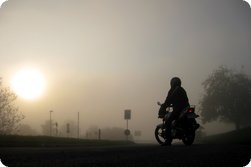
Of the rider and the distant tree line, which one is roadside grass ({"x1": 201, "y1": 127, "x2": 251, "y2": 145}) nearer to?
the distant tree line

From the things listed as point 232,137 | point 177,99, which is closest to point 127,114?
point 177,99

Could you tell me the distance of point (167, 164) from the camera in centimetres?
473

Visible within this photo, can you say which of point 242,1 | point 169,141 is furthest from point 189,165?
point 169,141

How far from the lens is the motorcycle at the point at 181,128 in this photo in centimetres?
778

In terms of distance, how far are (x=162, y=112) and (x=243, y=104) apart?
1.37 m

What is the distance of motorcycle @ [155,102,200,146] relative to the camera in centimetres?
778

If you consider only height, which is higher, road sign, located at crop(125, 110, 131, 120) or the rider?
the rider

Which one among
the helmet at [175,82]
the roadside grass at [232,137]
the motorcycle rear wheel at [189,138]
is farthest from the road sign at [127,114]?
the motorcycle rear wheel at [189,138]

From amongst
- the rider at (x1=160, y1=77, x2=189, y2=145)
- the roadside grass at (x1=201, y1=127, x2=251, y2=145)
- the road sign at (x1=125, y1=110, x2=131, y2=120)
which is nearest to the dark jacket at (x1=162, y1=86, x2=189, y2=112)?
the rider at (x1=160, y1=77, x2=189, y2=145)

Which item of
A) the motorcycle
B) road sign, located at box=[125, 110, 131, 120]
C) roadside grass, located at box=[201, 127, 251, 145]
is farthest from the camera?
the motorcycle

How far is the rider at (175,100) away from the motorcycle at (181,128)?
7cm

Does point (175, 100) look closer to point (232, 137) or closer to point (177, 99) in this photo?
point (177, 99)

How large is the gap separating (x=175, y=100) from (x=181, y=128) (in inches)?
35.0

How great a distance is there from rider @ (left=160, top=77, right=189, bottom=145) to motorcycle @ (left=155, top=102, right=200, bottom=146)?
7 centimetres
